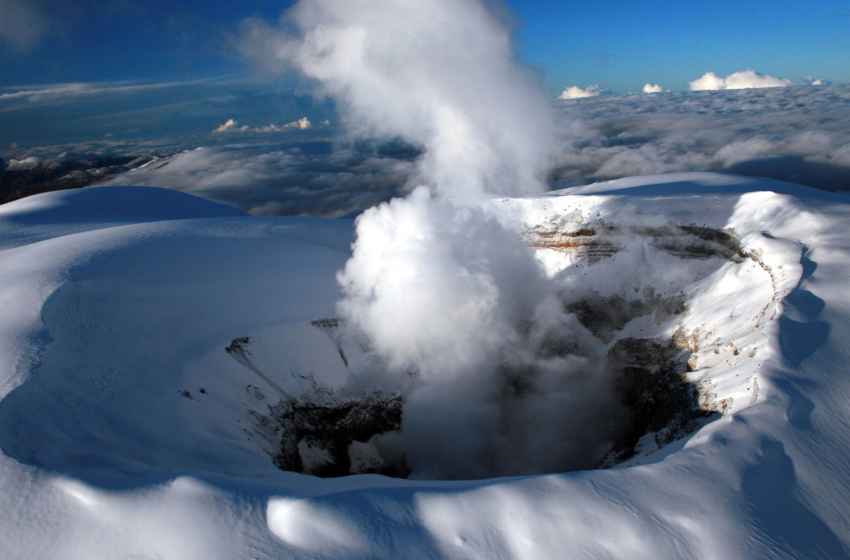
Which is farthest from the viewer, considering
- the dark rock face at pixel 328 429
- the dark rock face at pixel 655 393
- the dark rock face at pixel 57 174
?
the dark rock face at pixel 57 174

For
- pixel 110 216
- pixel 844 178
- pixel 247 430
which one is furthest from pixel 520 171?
pixel 844 178

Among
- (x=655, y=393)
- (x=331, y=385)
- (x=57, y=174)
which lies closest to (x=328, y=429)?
(x=331, y=385)

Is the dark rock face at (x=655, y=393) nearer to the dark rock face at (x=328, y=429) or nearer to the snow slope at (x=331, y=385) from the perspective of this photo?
the snow slope at (x=331, y=385)

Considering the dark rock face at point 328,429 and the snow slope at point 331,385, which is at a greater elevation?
the snow slope at point 331,385

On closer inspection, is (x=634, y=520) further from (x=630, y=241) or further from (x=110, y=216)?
(x=110, y=216)

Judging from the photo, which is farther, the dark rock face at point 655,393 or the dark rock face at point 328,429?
the dark rock face at point 655,393

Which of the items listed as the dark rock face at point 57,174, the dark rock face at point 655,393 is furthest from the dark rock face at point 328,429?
the dark rock face at point 57,174

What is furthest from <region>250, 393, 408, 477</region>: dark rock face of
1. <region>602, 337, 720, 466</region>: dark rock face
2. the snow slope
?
<region>602, 337, 720, 466</region>: dark rock face

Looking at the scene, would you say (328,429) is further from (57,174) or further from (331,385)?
(57,174)

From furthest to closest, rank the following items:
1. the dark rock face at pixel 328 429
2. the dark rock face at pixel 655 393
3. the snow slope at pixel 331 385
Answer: the dark rock face at pixel 655 393 < the dark rock face at pixel 328 429 < the snow slope at pixel 331 385
